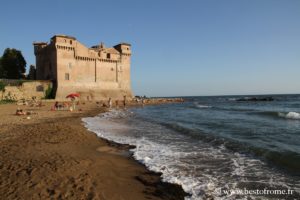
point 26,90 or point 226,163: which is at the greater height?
point 26,90

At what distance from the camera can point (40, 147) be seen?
864 cm

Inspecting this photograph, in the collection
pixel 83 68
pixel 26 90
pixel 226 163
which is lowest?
pixel 226 163

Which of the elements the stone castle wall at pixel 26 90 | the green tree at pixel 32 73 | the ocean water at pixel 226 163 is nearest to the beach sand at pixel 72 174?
the ocean water at pixel 226 163

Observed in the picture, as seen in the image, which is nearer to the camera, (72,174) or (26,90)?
(72,174)

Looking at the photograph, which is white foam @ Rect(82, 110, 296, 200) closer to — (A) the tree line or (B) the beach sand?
(B) the beach sand

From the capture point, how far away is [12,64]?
143 ft

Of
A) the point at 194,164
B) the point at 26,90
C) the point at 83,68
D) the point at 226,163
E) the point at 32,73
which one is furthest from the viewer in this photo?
the point at 32,73

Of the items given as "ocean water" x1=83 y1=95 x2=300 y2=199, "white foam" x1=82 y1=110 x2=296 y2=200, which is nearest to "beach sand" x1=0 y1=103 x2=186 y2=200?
"white foam" x1=82 y1=110 x2=296 y2=200

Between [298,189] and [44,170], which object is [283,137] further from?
[44,170]

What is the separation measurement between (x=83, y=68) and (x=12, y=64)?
1182 centimetres

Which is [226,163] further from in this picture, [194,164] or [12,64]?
[12,64]

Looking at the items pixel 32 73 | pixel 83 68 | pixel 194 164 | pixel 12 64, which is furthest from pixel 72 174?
pixel 32 73

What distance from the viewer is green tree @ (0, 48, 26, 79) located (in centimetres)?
4291

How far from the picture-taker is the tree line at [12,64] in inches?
1687
